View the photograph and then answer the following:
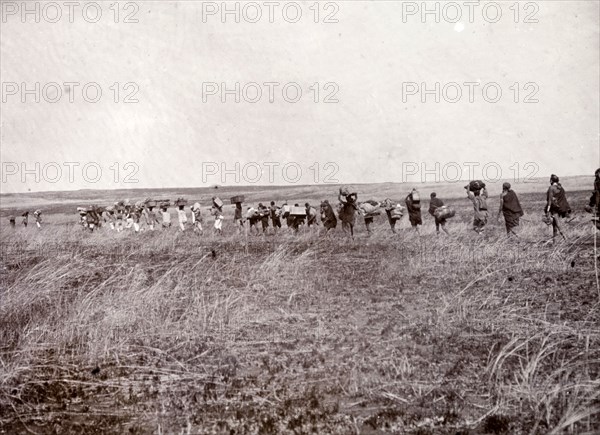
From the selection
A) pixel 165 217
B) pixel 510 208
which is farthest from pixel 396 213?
pixel 165 217

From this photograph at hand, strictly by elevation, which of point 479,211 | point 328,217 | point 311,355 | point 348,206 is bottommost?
point 311,355

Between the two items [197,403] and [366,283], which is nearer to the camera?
[197,403]

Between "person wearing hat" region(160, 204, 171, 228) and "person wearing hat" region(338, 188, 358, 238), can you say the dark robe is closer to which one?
"person wearing hat" region(338, 188, 358, 238)

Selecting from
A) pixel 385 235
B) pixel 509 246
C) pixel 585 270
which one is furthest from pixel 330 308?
pixel 385 235

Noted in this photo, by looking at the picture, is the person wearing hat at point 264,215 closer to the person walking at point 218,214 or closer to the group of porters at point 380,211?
the group of porters at point 380,211

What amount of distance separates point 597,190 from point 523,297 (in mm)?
5613

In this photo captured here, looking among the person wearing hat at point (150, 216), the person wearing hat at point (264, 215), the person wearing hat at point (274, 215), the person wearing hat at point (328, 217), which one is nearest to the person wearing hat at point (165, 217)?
the person wearing hat at point (150, 216)

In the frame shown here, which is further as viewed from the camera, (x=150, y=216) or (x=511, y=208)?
(x=150, y=216)

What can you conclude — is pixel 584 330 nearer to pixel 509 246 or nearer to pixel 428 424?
pixel 428 424

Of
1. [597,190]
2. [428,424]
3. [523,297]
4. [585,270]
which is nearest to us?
[428,424]

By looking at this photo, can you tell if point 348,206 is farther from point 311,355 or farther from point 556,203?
point 311,355

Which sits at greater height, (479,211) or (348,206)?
Answer: (348,206)

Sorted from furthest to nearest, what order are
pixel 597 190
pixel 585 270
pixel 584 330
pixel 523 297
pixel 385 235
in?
pixel 385 235 → pixel 597 190 → pixel 585 270 → pixel 523 297 → pixel 584 330

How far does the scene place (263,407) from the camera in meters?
4.32
